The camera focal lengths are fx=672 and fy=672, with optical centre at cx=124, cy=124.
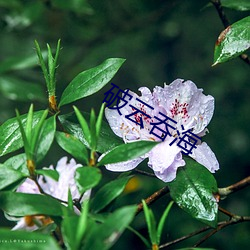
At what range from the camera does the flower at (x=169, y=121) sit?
3.75 ft

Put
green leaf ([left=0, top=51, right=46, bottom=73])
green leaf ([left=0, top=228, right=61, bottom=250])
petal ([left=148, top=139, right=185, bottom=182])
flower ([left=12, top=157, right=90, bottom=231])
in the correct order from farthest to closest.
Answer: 1. green leaf ([left=0, top=51, right=46, bottom=73])
2. flower ([left=12, top=157, right=90, bottom=231])
3. petal ([left=148, top=139, right=185, bottom=182])
4. green leaf ([left=0, top=228, right=61, bottom=250])

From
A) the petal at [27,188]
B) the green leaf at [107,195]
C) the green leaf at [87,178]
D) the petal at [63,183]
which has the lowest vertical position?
the petal at [63,183]

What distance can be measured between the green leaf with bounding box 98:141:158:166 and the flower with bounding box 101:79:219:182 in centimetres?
17

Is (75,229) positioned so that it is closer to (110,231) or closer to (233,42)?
(110,231)

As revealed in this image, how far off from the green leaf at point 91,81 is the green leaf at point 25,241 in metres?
0.39

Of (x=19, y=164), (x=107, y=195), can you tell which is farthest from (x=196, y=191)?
(x=19, y=164)

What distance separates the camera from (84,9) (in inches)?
85.5

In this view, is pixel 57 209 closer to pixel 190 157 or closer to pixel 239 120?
pixel 190 157

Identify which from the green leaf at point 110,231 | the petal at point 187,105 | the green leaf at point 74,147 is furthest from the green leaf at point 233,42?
the green leaf at point 110,231

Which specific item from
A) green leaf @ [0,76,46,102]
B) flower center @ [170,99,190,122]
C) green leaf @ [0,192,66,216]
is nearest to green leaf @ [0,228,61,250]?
green leaf @ [0,192,66,216]

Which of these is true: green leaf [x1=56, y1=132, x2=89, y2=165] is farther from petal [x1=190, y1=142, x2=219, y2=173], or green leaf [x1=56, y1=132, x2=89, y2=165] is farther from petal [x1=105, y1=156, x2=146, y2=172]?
petal [x1=190, y1=142, x2=219, y2=173]

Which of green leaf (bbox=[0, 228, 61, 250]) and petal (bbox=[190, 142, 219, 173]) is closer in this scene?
green leaf (bbox=[0, 228, 61, 250])

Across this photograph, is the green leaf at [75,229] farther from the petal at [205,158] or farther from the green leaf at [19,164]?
the petal at [205,158]

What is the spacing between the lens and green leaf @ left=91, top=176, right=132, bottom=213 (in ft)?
3.24
